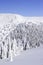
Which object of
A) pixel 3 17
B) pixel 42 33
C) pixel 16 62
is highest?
pixel 3 17

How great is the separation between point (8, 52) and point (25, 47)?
3.95 meters

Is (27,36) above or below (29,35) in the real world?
below

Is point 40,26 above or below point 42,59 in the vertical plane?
above

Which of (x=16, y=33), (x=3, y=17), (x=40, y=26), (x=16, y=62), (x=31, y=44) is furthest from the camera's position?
(x=3, y=17)

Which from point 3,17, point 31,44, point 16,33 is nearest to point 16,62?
point 31,44

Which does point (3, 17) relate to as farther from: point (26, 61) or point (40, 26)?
point (26, 61)

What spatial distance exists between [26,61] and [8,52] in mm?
2262

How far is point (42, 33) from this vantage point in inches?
869

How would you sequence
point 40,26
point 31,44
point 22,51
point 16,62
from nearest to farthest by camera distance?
point 16,62, point 22,51, point 31,44, point 40,26

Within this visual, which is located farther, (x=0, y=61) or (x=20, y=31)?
(x=20, y=31)

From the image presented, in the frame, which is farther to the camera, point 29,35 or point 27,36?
point 29,35

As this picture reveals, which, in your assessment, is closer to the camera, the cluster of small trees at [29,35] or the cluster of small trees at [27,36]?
the cluster of small trees at [27,36]

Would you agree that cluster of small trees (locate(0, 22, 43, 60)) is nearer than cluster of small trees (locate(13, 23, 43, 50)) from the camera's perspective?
Yes

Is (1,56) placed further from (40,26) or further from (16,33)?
(40,26)
